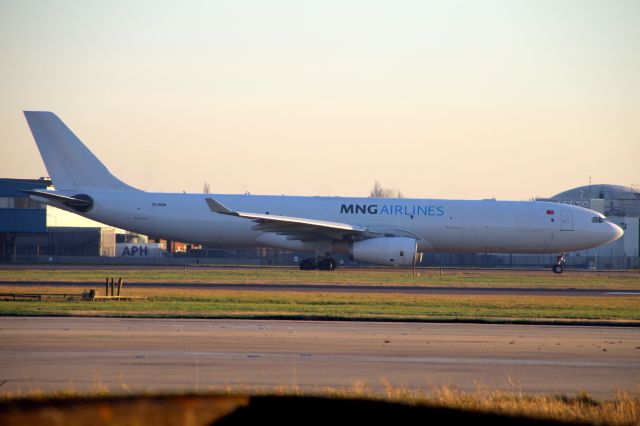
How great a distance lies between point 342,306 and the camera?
84.1 feet

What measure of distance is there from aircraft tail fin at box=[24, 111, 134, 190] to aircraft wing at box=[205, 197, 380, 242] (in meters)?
7.77

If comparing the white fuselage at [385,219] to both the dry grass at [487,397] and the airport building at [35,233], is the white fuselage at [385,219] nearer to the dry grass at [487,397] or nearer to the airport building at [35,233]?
the airport building at [35,233]

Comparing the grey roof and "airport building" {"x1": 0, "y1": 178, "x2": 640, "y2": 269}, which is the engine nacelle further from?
the grey roof

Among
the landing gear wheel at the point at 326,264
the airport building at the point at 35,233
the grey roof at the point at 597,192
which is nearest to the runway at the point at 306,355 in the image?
the landing gear wheel at the point at 326,264

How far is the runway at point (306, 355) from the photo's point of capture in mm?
12781

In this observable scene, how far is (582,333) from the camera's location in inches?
783

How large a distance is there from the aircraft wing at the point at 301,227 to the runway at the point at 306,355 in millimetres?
21640

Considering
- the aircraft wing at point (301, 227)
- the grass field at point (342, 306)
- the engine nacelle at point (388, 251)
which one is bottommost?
the grass field at point (342, 306)

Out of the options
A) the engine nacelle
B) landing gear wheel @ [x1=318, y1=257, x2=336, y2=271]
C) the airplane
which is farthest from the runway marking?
landing gear wheel @ [x1=318, y1=257, x2=336, y2=271]

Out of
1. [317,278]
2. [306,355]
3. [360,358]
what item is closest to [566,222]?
[317,278]

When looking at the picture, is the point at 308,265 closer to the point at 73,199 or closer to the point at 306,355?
the point at 73,199

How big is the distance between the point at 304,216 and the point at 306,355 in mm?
31109

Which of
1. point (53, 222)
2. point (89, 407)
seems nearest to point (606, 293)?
point (89, 407)

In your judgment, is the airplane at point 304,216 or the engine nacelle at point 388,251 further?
the airplane at point 304,216
